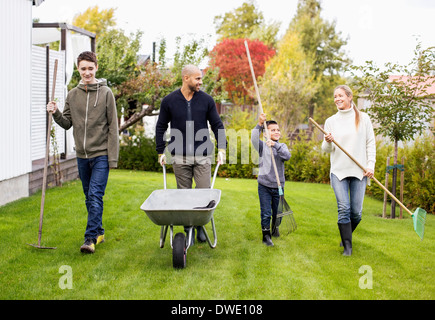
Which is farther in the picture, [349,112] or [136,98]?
[136,98]

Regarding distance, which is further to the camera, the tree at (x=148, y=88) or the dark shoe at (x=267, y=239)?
the tree at (x=148, y=88)

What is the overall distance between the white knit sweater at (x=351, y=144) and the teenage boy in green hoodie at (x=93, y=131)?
2.12 meters

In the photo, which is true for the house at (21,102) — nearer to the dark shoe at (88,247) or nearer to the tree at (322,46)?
the dark shoe at (88,247)

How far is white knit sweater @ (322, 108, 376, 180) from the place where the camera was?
4.90m

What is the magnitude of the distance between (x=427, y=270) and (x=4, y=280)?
145 inches

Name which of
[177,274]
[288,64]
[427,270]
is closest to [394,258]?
[427,270]

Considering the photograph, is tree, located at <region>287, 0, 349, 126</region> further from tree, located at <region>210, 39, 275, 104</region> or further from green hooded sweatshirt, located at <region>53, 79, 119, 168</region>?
green hooded sweatshirt, located at <region>53, 79, 119, 168</region>

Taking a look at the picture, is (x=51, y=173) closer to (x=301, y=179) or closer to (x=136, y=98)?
(x=136, y=98)

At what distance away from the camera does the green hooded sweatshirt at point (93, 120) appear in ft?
16.0

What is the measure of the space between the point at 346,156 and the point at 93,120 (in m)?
2.51

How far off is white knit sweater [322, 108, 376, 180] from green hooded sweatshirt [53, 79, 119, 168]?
210 centimetres

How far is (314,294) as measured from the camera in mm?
3789

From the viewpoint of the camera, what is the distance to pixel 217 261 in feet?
15.3

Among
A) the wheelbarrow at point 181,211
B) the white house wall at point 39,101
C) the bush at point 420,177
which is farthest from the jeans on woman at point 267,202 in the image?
the white house wall at point 39,101
